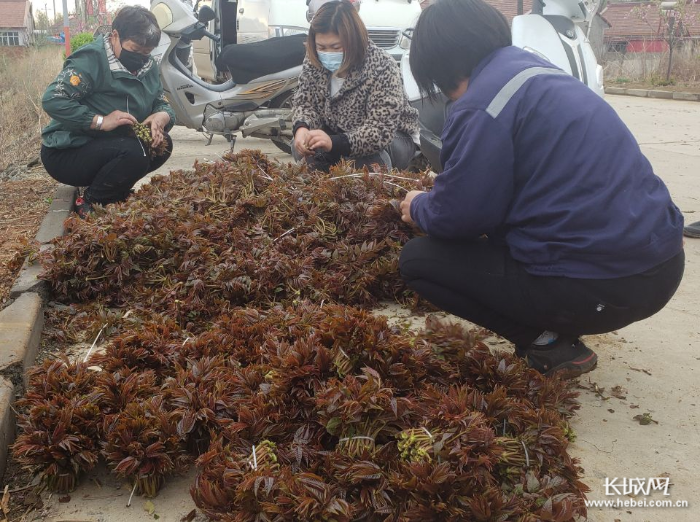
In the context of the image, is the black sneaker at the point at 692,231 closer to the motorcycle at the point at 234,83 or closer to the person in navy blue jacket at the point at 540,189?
the person in navy blue jacket at the point at 540,189

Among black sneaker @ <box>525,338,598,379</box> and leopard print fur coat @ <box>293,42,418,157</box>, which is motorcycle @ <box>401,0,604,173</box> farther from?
black sneaker @ <box>525,338,598,379</box>

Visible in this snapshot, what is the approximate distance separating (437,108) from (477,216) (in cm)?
337

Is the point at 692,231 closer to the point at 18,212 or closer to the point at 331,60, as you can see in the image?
the point at 331,60

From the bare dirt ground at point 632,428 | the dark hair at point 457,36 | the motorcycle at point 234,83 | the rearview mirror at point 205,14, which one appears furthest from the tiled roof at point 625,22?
Result: the dark hair at point 457,36

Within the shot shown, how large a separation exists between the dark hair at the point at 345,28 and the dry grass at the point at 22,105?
480 cm

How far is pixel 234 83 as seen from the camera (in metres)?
8.05

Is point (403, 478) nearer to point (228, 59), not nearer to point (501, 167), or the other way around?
point (501, 167)

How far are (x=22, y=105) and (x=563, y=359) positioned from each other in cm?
1131

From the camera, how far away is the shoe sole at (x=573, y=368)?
9.50 ft

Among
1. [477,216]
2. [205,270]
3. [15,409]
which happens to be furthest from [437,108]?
[15,409]

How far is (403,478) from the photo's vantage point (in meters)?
2.09

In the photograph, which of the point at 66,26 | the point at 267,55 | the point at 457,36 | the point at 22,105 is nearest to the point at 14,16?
the point at 66,26

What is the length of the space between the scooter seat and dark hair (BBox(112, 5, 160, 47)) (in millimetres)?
2478

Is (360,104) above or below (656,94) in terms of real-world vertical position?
above
